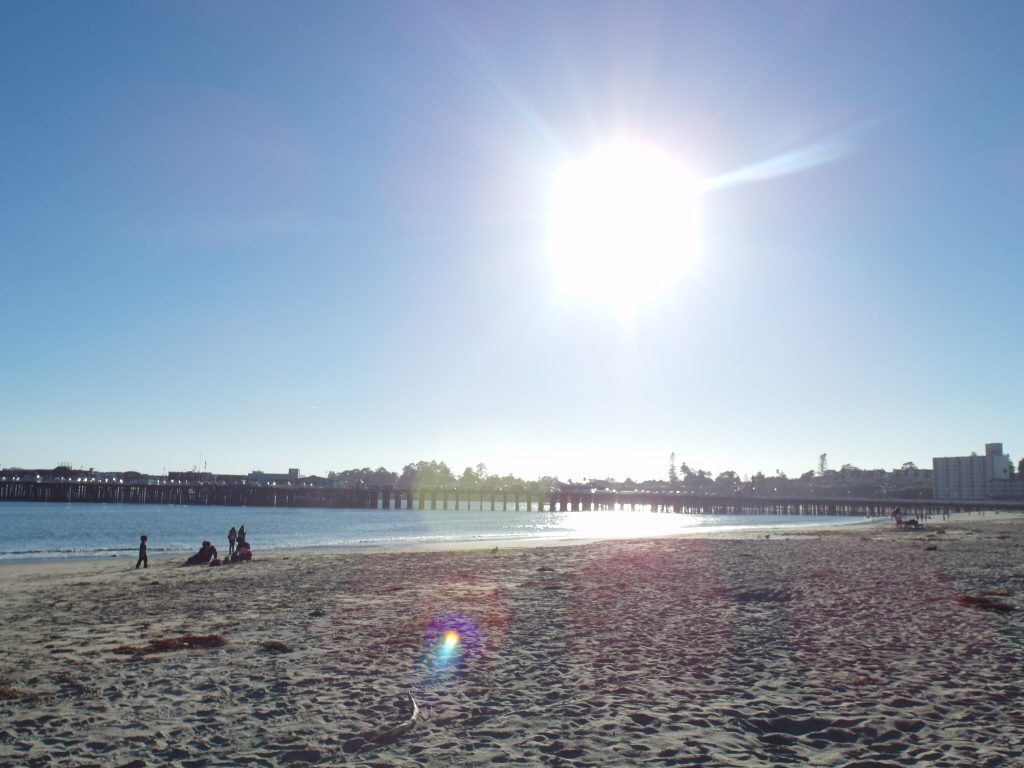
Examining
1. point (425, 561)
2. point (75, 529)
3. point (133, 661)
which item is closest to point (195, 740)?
point (133, 661)

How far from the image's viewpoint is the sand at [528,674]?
571 cm

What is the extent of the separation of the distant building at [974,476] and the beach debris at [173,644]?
194359 millimetres

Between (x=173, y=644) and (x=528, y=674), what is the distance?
503cm

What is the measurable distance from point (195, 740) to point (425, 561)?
59.7 feet

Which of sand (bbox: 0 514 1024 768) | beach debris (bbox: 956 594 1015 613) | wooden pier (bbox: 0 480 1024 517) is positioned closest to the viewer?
sand (bbox: 0 514 1024 768)

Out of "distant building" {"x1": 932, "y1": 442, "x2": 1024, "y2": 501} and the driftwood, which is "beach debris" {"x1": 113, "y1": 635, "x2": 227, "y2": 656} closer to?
the driftwood

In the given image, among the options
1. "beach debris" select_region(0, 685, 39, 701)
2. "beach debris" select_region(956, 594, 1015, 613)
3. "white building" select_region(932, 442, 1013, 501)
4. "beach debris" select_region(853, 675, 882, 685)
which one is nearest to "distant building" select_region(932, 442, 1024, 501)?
"white building" select_region(932, 442, 1013, 501)

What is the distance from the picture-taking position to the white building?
577 ft

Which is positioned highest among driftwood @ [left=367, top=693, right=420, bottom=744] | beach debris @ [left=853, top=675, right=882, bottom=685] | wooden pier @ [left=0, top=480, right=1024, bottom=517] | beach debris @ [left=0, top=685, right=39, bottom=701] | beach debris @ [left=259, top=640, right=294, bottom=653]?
beach debris @ [left=853, top=675, right=882, bottom=685]

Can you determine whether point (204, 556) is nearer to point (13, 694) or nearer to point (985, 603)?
point (13, 694)

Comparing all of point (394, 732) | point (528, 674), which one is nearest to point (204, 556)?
point (528, 674)

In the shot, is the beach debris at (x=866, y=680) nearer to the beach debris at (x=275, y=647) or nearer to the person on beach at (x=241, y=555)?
the beach debris at (x=275, y=647)

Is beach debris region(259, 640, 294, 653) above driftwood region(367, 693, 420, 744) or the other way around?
the other way around

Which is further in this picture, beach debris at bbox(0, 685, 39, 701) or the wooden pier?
the wooden pier
